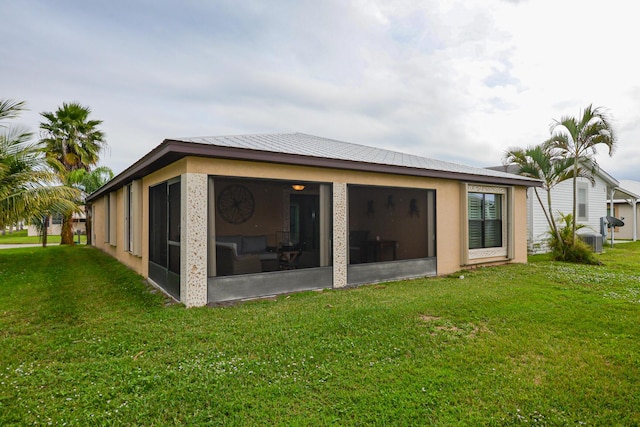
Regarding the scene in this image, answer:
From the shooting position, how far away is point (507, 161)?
12.5m

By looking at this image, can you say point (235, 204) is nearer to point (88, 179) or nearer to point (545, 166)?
point (545, 166)

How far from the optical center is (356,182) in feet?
23.5

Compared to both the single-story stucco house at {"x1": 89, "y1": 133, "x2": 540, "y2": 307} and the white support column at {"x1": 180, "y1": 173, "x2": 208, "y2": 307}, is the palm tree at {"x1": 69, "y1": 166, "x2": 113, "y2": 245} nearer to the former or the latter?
the single-story stucco house at {"x1": 89, "y1": 133, "x2": 540, "y2": 307}

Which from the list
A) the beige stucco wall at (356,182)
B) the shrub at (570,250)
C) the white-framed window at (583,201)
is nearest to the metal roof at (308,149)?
the beige stucco wall at (356,182)

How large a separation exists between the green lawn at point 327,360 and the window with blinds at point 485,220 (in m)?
3.29

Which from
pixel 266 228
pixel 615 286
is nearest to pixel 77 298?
pixel 266 228

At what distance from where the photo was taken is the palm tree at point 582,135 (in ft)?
32.3

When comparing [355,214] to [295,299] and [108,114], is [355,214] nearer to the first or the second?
[295,299]

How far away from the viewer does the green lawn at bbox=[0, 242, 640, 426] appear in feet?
8.63

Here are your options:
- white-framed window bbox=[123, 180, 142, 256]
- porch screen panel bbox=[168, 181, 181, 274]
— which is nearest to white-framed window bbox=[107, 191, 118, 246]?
white-framed window bbox=[123, 180, 142, 256]

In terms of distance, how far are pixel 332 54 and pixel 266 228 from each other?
6.28 metres

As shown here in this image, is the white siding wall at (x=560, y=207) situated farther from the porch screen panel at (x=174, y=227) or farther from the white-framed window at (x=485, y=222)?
the porch screen panel at (x=174, y=227)

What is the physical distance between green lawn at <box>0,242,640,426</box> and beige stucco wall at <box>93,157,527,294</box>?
212 centimetres

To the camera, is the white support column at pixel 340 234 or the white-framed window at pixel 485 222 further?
the white-framed window at pixel 485 222
